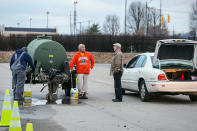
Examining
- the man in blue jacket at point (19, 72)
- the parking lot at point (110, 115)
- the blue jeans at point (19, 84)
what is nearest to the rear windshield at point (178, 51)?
the parking lot at point (110, 115)

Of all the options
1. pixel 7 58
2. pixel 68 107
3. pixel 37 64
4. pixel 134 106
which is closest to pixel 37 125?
pixel 68 107

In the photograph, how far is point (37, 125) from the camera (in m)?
8.60

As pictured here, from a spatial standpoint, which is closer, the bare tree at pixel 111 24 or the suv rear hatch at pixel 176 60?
the suv rear hatch at pixel 176 60

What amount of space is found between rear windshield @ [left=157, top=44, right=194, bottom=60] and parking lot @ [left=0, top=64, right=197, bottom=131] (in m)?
1.52

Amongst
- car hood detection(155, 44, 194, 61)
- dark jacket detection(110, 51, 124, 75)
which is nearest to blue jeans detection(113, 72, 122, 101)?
dark jacket detection(110, 51, 124, 75)

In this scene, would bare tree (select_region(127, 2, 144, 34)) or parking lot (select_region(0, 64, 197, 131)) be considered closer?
parking lot (select_region(0, 64, 197, 131))

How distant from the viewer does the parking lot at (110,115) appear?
855cm

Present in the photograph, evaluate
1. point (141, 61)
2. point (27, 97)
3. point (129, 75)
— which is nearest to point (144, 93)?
point (141, 61)

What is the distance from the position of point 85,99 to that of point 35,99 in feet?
5.59

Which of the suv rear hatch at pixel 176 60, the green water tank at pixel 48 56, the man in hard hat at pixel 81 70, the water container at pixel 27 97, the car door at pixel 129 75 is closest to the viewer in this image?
the water container at pixel 27 97

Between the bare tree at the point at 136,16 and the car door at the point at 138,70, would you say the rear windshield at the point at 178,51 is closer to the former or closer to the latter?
the car door at the point at 138,70

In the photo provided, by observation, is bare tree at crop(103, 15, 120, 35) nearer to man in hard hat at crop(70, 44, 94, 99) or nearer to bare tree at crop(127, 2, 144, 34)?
bare tree at crop(127, 2, 144, 34)

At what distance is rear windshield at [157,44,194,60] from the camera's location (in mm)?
13383

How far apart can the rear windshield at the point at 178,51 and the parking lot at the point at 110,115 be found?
4.97 ft
